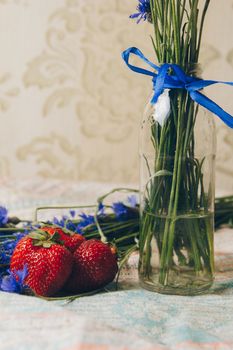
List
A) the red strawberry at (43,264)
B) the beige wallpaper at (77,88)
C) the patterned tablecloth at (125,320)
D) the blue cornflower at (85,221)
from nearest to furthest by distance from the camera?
the patterned tablecloth at (125,320) < the red strawberry at (43,264) < the blue cornflower at (85,221) < the beige wallpaper at (77,88)

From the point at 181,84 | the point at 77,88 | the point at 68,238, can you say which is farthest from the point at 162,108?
the point at 77,88

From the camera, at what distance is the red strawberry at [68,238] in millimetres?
823

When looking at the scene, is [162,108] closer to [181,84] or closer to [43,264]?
[181,84]

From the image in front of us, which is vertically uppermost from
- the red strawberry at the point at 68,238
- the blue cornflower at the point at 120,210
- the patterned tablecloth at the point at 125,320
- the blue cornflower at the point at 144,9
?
the blue cornflower at the point at 144,9

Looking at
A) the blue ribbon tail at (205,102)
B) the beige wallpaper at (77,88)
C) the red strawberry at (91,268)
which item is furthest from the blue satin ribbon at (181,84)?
the beige wallpaper at (77,88)

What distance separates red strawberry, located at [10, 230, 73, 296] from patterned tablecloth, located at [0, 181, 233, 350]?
3 centimetres

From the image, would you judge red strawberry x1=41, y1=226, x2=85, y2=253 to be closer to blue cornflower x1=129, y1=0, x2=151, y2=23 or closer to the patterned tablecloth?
the patterned tablecloth

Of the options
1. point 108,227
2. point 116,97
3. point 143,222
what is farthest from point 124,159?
point 143,222

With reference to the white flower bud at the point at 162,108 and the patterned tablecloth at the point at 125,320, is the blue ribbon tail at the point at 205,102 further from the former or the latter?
the patterned tablecloth at the point at 125,320

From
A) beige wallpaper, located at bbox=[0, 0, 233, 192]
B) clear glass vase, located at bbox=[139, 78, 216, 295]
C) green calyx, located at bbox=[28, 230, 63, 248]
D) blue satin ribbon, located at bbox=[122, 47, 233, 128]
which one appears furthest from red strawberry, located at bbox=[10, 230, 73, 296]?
beige wallpaper, located at bbox=[0, 0, 233, 192]

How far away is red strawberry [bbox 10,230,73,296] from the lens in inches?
29.7

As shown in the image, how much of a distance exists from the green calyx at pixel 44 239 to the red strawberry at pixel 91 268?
0.03m

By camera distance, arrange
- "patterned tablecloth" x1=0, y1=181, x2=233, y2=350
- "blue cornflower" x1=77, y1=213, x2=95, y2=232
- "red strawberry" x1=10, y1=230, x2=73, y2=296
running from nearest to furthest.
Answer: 1. "patterned tablecloth" x1=0, y1=181, x2=233, y2=350
2. "red strawberry" x1=10, y1=230, x2=73, y2=296
3. "blue cornflower" x1=77, y1=213, x2=95, y2=232

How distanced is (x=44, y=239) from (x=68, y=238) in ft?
0.17
